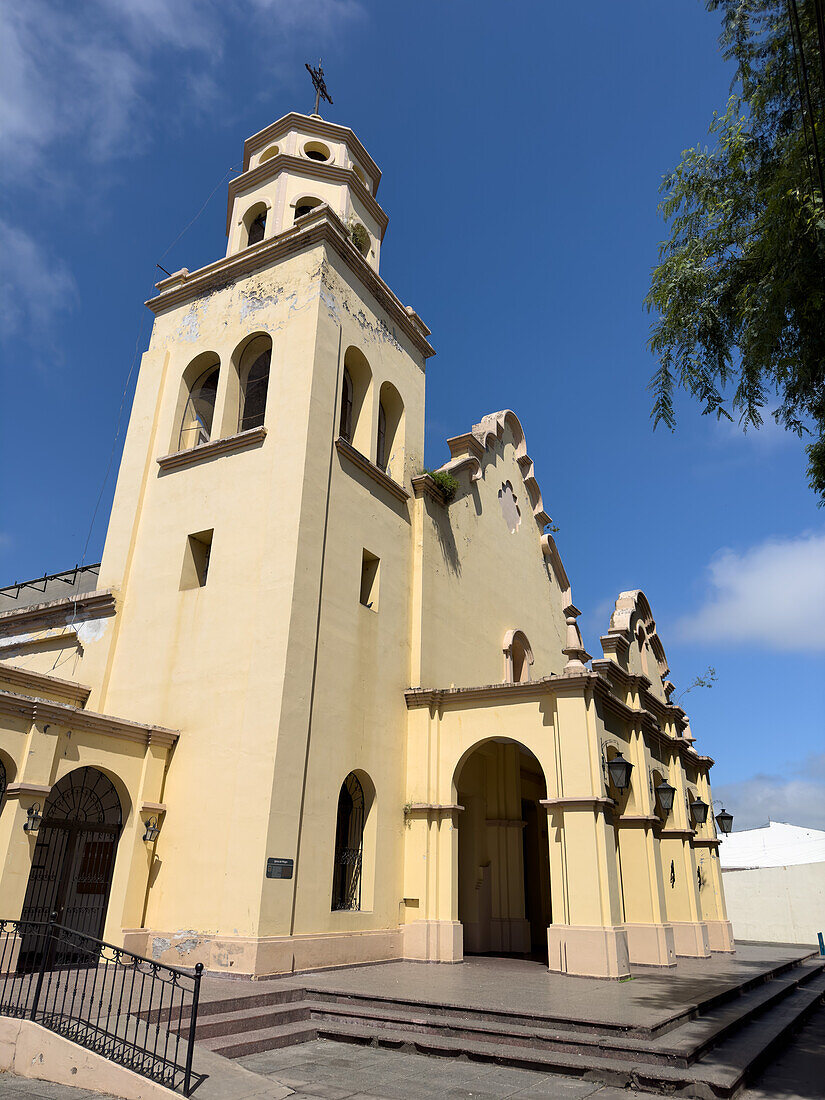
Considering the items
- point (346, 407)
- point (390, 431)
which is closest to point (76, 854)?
point (346, 407)

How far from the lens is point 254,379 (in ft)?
59.9

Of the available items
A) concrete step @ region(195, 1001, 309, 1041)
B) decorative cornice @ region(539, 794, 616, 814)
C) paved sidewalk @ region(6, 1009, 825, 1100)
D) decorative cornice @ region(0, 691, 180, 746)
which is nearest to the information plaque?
concrete step @ region(195, 1001, 309, 1041)

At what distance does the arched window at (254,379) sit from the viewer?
17.8 m

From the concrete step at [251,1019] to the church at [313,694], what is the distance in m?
1.50

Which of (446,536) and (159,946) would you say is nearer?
(159,946)

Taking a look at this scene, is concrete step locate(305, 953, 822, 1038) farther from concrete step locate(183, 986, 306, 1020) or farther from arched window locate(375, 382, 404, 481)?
arched window locate(375, 382, 404, 481)

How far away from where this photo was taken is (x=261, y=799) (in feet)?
40.3

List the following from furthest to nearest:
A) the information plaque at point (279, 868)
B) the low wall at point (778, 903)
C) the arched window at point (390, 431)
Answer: the low wall at point (778, 903), the arched window at point (390, 431), the information plaque at point (279, 868)

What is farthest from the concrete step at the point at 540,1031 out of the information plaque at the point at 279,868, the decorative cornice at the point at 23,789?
the decorative cornice at the point at 23,789

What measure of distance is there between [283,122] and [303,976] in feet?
68.6

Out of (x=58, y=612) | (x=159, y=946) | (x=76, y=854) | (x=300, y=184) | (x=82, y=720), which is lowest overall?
(x=159, y=946)

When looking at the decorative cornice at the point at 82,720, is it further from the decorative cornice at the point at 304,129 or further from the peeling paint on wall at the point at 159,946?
the decorative cornice at the point at 304,129

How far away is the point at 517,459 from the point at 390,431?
6.85 m

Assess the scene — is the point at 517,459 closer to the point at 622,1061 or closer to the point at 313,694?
the point at 313,694
